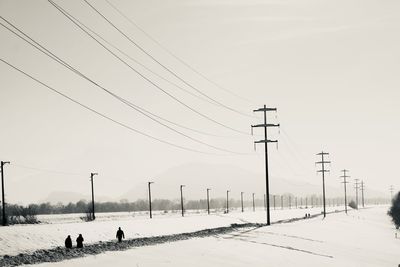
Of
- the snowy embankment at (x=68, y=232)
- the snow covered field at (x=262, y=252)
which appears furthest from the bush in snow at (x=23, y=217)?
the snow covered field at (x=262, y=252)

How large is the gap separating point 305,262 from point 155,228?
22465mm

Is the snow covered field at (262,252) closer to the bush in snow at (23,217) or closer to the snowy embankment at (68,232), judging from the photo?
the snowy embankment at (68,232)

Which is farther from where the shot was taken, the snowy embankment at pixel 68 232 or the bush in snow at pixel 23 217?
the bush in snow at pixel 23 217

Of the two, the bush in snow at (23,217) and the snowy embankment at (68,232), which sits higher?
the snowy embankment at (68,232)

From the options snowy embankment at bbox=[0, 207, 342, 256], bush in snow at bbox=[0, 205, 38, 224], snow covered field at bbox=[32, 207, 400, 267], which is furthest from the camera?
bush in snow at bbox=[0, 205, 38, 224]

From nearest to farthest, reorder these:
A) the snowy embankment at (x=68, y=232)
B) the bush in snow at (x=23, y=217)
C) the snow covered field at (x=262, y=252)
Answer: the snow covered field at (x=262, y=252), the snowy embankment at (x=68, y=232), the bush in snow at (x=23, y=217)

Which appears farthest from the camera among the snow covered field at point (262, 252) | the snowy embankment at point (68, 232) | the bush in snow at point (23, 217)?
the bush in snow at point (23, 217)

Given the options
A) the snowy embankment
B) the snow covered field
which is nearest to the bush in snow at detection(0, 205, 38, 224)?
the snowy embankment

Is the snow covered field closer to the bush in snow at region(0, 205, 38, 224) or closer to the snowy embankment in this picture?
the snowy embankment

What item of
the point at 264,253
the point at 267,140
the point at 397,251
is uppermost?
the point at 267,140

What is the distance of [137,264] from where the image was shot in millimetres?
26891

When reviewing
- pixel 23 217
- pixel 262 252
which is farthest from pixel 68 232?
pixel 23 217

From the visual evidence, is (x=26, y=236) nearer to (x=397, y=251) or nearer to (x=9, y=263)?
(x=9, y=263)

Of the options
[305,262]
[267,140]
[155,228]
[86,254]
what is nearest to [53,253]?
[86,254]
